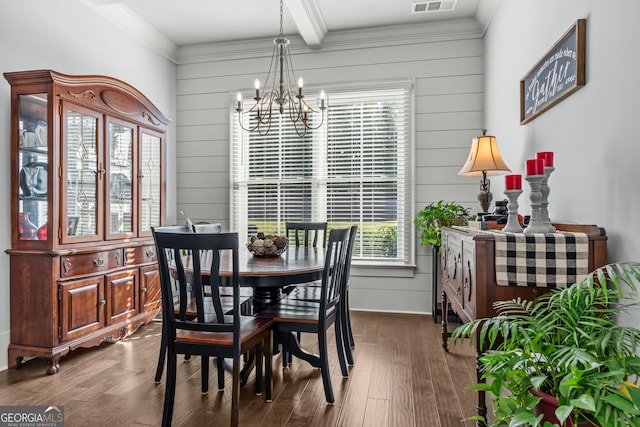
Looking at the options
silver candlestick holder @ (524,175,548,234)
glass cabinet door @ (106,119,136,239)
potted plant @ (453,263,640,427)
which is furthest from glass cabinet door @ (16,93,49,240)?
silver candlestick holder @ (524,175,548,234)

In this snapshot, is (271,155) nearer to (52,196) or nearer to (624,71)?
(52,196)

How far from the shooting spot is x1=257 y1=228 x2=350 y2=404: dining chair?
2.31 metres

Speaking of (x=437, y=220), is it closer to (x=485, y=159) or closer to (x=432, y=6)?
(x=485, y=159)

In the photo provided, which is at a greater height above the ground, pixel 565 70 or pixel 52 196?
pixel 565 70

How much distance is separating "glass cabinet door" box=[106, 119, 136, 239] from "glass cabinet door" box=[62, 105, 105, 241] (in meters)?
0.12

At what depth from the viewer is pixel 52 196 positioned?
276cm

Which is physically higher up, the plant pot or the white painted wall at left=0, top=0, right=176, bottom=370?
the white painted wall at left=0, top=0, right=176, bottom=370

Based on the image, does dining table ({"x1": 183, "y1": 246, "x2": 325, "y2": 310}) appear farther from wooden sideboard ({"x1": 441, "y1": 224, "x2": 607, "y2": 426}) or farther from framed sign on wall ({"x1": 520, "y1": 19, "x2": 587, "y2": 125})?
framed sign on wall ({"x1": 520, "y1": 19, "x2": 587, "y2": 125})

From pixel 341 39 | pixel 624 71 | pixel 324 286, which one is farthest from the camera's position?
pixel 341 39

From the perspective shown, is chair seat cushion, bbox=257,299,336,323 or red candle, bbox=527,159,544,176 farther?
chair seat cushion, bbox=257,299,336,323

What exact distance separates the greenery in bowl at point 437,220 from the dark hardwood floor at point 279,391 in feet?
3.24

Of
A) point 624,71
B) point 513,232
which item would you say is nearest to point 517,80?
point 624,71

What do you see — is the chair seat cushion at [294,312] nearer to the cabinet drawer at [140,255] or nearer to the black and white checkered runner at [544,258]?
the black and white checkered runner at [544,258]

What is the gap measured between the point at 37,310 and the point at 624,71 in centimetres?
359
